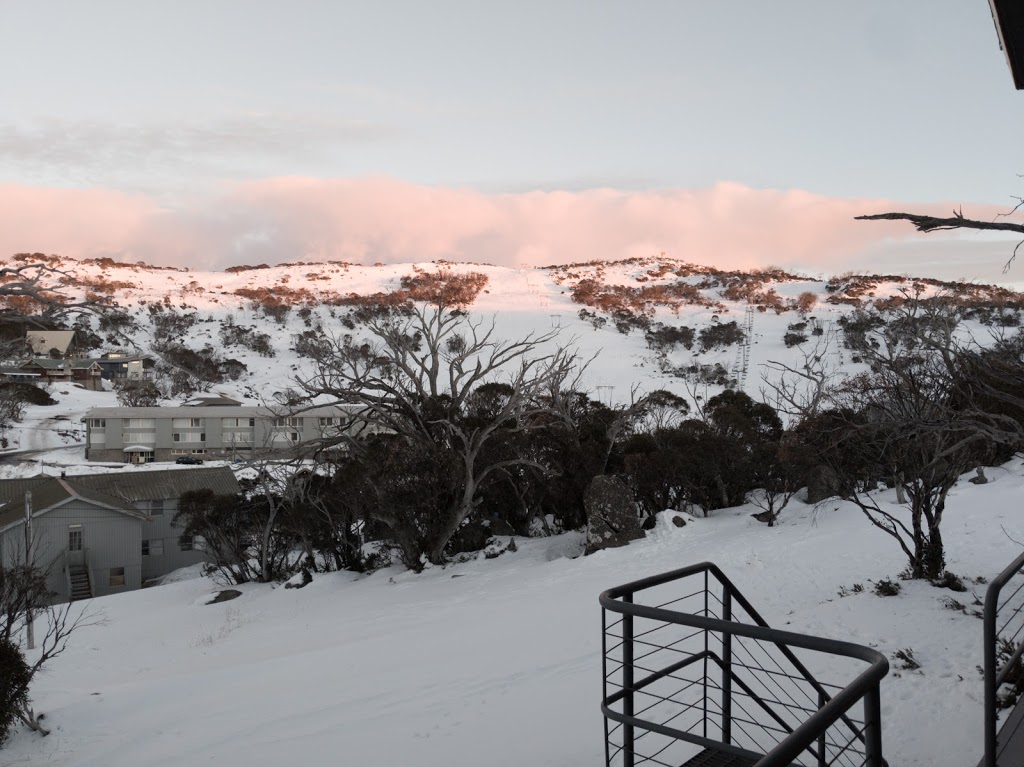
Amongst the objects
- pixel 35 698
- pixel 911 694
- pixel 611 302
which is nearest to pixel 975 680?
pixel 911 694

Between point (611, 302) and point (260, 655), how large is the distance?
3083 inches

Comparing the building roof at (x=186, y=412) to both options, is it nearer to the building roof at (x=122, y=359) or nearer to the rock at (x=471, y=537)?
the building roof at (x=122, y=359)

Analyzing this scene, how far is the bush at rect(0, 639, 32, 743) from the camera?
9242mm

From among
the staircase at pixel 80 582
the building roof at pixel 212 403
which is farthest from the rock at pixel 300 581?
the building roof at pixel 212 403

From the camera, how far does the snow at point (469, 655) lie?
7.19 m

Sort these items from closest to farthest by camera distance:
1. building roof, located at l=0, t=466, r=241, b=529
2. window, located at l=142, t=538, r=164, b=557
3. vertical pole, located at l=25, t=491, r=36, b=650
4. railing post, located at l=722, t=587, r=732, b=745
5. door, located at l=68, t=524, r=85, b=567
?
1. railing post, located at l=722, t=587, r=732, b=745
2. vertical pole, located at l=25, t=491, r=36, b=650
3. building roof, located at l=0, t=466, r=241, b=529
4. door, located at l=68, t=524, r=85, b=567
5. window, located at l=142, t=538, r=164, b=557

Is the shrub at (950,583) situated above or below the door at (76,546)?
above

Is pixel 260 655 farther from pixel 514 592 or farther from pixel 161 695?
pixel 514 592

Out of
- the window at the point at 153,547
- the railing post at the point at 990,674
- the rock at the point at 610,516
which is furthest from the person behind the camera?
the window at the point at 153,547

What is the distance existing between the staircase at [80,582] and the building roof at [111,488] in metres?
2.78

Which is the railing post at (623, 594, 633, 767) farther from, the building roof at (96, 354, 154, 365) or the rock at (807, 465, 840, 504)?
the building roof at (96, 354, 154, 365)

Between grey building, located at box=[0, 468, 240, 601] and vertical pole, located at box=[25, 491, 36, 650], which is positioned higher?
vertical pole, located at box=[25, 491, 36, 650]

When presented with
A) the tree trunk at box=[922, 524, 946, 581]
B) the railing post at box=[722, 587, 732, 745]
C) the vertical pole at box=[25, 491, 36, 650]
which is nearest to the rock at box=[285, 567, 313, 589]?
the vertical pole at box=[25, 491, 36, 650]

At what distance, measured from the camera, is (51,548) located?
29.5 metres
